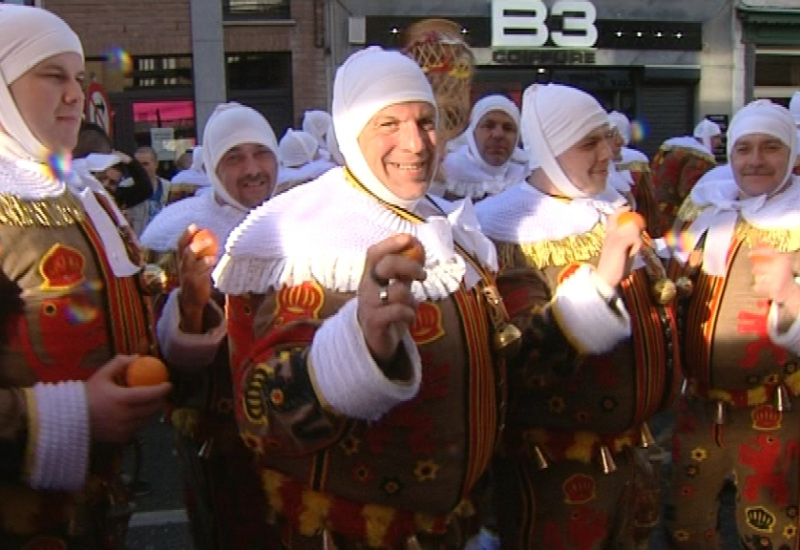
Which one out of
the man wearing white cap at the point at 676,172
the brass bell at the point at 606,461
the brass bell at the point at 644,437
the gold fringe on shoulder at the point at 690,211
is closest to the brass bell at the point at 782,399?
the brass bell at the point at 644,437

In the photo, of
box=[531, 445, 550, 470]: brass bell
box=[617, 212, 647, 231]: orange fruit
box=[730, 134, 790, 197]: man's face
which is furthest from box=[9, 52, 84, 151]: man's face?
box=[730, 134, 790, 197]: man's face

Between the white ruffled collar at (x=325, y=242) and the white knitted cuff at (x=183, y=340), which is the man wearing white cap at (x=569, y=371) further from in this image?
the white knitted cuff at (x=183, y=340)

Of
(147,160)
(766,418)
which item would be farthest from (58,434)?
(147,160)

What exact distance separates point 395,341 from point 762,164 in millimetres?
2244

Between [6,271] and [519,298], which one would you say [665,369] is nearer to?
[519,298]

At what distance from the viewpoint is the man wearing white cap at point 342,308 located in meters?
2.04

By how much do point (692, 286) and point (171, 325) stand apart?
185 cm

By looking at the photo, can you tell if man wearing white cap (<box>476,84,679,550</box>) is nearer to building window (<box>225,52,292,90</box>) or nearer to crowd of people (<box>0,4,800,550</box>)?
crowd of people (<box>0,4,800,550</box>)

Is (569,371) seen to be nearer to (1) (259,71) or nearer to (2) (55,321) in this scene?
(2) (55,321)

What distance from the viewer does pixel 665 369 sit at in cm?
284

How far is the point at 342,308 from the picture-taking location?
197cm

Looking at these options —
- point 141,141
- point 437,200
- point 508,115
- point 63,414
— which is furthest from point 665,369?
point 141,141

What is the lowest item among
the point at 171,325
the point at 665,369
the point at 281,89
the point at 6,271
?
the point at 665,369

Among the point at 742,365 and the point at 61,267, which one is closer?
the point at 61,267
